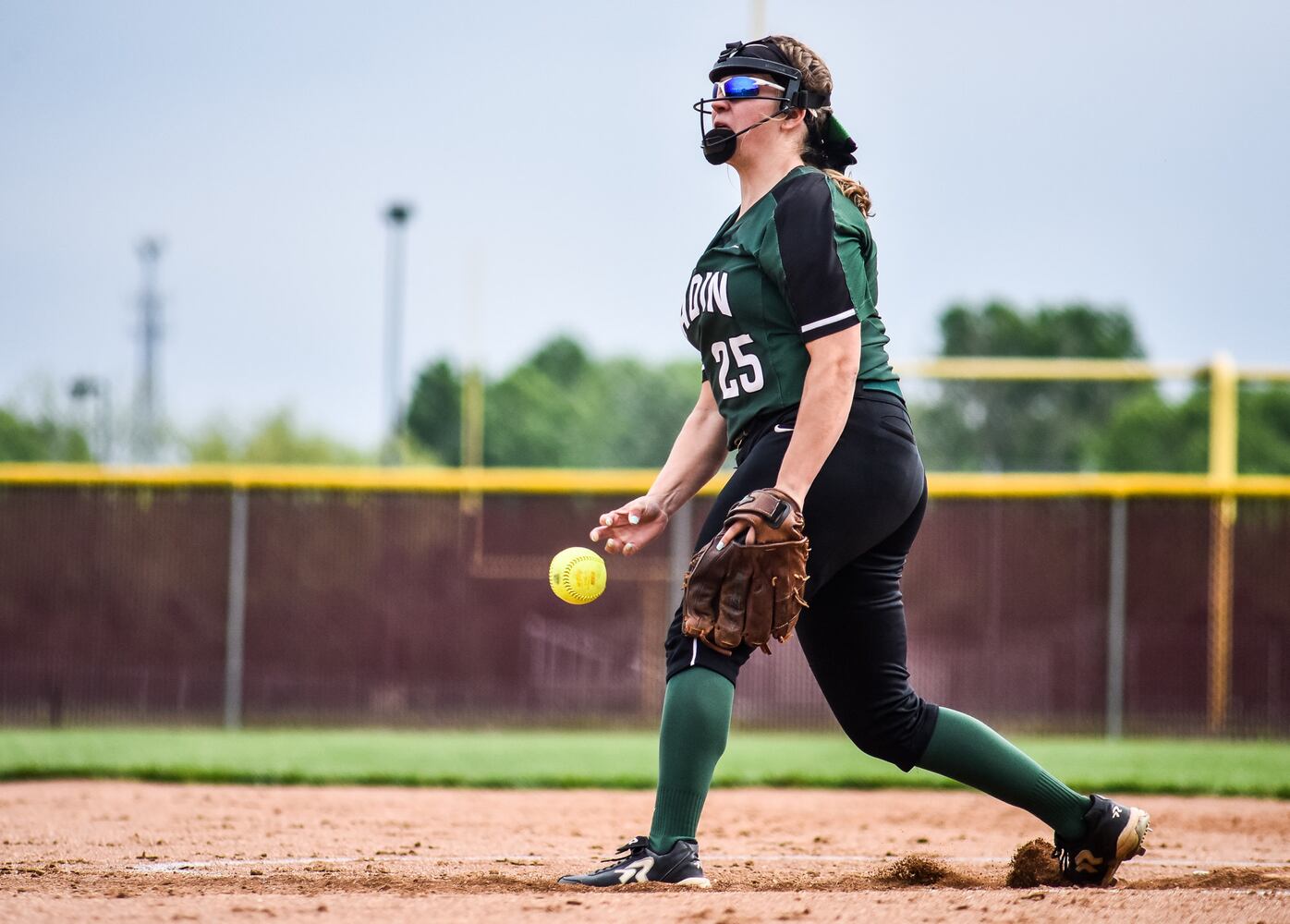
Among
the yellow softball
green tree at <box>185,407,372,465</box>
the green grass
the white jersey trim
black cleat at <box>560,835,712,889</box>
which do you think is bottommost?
the green grass

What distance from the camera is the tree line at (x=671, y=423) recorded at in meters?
34.7

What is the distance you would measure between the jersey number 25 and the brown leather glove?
1.02ft

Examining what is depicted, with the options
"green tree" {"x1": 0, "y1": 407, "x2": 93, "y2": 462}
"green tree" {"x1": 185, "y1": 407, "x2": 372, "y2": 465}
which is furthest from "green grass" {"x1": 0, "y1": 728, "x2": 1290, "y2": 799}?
"green tree" {"x1": 185, "y1": 407, "x2": 372, "y2": 465}

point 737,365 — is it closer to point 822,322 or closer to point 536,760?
point 822,322

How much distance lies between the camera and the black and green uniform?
325 centimetres

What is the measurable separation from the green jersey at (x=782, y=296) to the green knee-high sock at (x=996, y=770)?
2.70 ft

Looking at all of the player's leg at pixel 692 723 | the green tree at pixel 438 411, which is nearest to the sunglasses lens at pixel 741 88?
the player's leg at pixel 692 723

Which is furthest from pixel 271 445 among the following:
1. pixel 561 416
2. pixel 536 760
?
pixel 536 760

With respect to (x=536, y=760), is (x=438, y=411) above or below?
above

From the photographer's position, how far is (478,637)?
1134cm

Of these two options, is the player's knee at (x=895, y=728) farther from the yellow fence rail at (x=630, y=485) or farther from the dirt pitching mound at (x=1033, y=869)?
the yellow fence rail at (x=630, y=485)

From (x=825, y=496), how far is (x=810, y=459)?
13cm

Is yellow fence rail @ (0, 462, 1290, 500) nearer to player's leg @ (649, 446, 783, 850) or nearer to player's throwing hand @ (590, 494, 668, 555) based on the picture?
player's throwing hand @ (590, 494, 668, 555)

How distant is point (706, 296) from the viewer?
11.3ft
